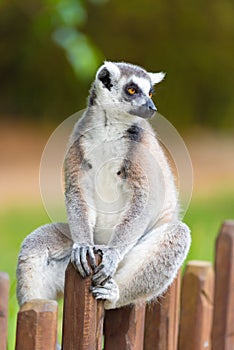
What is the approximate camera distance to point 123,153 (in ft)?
7.12

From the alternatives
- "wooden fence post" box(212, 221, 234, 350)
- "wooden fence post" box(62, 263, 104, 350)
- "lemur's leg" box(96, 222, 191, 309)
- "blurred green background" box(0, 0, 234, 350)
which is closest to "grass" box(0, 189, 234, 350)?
"wooden fence post" box(212, 221, 234, 350)

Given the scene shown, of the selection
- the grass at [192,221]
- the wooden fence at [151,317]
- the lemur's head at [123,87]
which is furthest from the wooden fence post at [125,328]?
the grass at [192,221]

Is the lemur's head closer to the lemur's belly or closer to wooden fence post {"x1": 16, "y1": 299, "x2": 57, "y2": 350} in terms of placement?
the lemur's belly

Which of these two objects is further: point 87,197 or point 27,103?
point 27,103

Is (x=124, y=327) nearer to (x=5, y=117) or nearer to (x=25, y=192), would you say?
(x=25, y=192)

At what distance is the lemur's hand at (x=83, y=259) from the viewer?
1.90 metres

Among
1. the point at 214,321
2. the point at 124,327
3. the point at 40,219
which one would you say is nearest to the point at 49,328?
the point at 124,327

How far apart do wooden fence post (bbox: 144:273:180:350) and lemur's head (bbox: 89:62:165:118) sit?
0.52m

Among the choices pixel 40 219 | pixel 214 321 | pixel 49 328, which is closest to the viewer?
pixel 49 328

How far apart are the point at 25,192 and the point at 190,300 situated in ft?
15.2

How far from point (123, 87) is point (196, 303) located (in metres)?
0.69

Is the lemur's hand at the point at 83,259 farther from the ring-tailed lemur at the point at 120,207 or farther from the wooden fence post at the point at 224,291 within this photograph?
the wooden fence post at the point at 224,291

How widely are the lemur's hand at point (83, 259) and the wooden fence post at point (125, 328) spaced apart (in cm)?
27

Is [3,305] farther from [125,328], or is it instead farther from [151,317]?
Result: [151,317]
